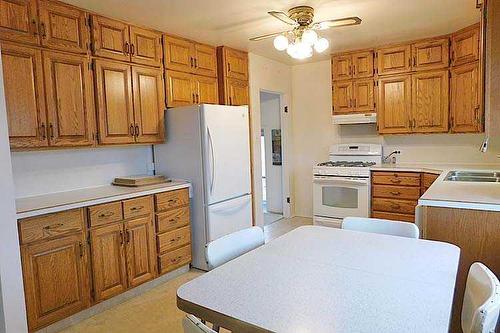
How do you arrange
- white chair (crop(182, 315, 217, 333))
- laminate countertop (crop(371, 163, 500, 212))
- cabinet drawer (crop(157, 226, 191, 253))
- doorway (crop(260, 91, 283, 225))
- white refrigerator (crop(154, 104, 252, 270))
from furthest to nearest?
doorway (crop(260, 91, 283, 225)) < white refrigerator (crop(154, 104, 252, 270)) < cabinet drawer (crop(157, 226, 191, 253)) < laminate countertop (crop(371, 163, 500, 212)) < white chair (crop(182, 315, 217, 333))

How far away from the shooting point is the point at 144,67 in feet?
10.7

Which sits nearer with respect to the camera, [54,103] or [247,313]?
[247,313]

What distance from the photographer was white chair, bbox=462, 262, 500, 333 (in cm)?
98

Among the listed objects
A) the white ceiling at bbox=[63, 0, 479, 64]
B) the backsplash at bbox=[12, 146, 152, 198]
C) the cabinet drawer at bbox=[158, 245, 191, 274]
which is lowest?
the cabinet drawer at bbox=[158, 245, 191, 274]

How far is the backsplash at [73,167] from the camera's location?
2.69 m

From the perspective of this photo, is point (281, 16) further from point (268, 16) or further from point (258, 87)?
point (258, 87)

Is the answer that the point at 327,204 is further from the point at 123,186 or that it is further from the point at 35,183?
the point at 35,183

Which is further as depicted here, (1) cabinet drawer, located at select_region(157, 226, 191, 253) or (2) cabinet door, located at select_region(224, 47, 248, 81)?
(2) cabinet door, located at select_region(224, 47, 248, 81)

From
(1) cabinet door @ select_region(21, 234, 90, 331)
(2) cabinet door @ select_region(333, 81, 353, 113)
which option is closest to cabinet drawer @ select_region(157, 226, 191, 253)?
(1) cabinet door @ select_region(21, 234, 90, 331)

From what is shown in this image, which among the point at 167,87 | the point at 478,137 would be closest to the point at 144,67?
the point at 167,87

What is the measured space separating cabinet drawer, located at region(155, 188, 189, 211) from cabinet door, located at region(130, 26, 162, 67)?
125 cm

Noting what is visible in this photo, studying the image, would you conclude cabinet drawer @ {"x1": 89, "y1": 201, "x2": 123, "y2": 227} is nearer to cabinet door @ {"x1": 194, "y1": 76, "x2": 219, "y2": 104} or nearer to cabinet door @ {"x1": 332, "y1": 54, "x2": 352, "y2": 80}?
cabinet door @ {"x1": 194, "y1": 76, "x2": 219, "y2": 104}

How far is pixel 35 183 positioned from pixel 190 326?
7.73ft

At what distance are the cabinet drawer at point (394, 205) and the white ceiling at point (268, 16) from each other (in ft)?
6.17
